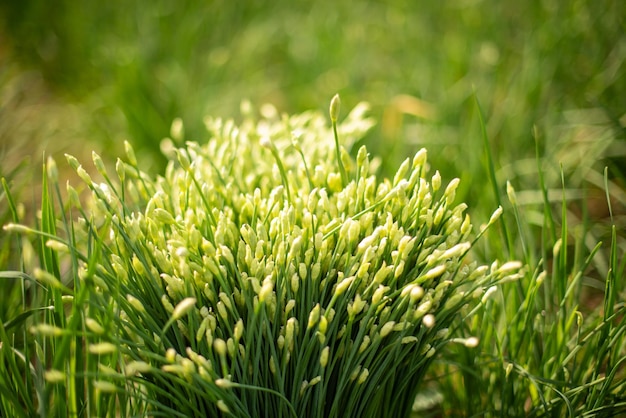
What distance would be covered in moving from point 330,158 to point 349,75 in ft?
5.15

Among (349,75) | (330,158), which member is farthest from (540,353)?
(349,75)

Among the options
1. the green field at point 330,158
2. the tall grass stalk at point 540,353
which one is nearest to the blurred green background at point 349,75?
the green field at point 330,158

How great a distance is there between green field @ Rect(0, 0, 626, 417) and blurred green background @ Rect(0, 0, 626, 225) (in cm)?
1

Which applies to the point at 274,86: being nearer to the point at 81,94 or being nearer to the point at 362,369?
the point at 81,94

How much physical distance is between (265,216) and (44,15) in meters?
3.10

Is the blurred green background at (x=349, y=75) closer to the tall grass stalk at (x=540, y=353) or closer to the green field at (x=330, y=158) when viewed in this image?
the green field at (x=330, y=158)

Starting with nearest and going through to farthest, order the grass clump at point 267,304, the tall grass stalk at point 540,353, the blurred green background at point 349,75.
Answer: the grass clump at point 267,304
the tall grass stalk at point 540,353
the blurred green background at point 349,75

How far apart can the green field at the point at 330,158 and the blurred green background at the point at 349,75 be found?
0.5 inches

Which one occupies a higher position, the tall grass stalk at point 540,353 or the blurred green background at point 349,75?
the blurred green background at point 349,75

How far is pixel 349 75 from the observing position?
3008 millimetres

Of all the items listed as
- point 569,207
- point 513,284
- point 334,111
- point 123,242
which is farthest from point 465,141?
point 123,242

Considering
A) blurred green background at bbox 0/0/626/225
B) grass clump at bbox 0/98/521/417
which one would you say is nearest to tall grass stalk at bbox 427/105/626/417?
grass clump at bbox 0/98/521/417

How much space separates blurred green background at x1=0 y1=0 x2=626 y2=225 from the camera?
2.35m

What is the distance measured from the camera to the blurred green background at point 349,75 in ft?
7.72
